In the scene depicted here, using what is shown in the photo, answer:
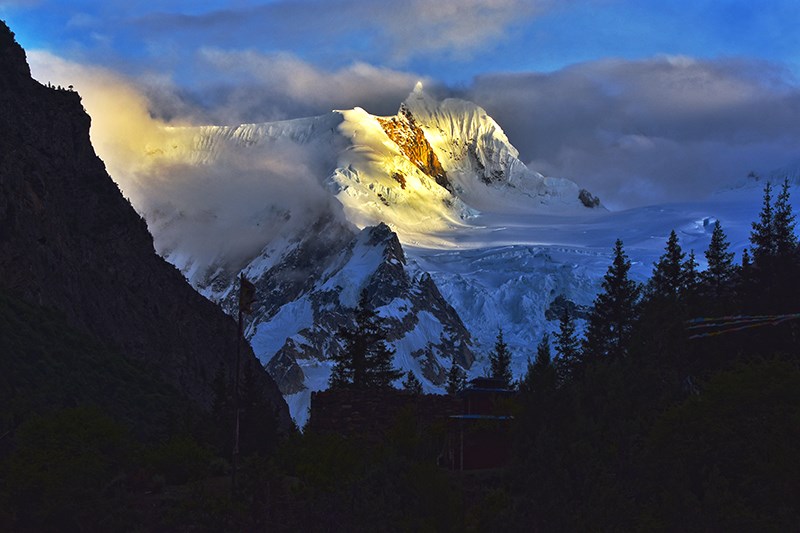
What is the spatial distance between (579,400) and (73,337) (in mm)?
39737

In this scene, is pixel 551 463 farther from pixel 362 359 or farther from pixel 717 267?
pixel 362 359

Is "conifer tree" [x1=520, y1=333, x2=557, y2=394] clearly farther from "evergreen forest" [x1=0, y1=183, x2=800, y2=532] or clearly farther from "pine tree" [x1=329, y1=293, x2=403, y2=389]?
"pine tree" [x1=329, y1=293, x2=403, y2=389]

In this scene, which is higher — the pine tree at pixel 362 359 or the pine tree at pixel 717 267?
the pine tree at pixel 717 267

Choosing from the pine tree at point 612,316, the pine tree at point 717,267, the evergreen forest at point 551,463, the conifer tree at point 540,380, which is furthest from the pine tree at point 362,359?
the conifer tree at point 540,380

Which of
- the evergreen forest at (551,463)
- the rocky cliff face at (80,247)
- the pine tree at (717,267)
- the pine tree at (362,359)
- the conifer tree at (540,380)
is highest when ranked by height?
the rocky cliff face at (80,247)

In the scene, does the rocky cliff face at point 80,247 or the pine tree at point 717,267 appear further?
the rocky cliff face at point 80,247

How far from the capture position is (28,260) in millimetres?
79812

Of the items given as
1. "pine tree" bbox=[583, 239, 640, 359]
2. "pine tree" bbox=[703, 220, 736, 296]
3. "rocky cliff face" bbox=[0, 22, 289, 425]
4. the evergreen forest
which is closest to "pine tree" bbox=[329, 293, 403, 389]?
"rocky cliff face" bbox=[0, 22, 289, 425]

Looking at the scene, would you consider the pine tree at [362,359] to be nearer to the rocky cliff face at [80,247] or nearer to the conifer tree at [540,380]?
the rocky cliff face at [80,247]

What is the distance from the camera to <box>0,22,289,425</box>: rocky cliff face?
268 feet

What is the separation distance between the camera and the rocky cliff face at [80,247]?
81625 mm


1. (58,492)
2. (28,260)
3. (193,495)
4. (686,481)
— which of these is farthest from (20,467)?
(28,260)

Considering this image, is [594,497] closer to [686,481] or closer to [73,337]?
[686,481]

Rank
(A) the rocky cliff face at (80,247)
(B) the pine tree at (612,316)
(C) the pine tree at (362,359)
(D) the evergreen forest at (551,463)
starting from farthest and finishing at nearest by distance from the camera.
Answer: (A) the rocky cliff face at (80,247), (C) the pine tree at (362,359), (B) the pine tree at (612,316), (D) the evergreen forest at (551,463)
